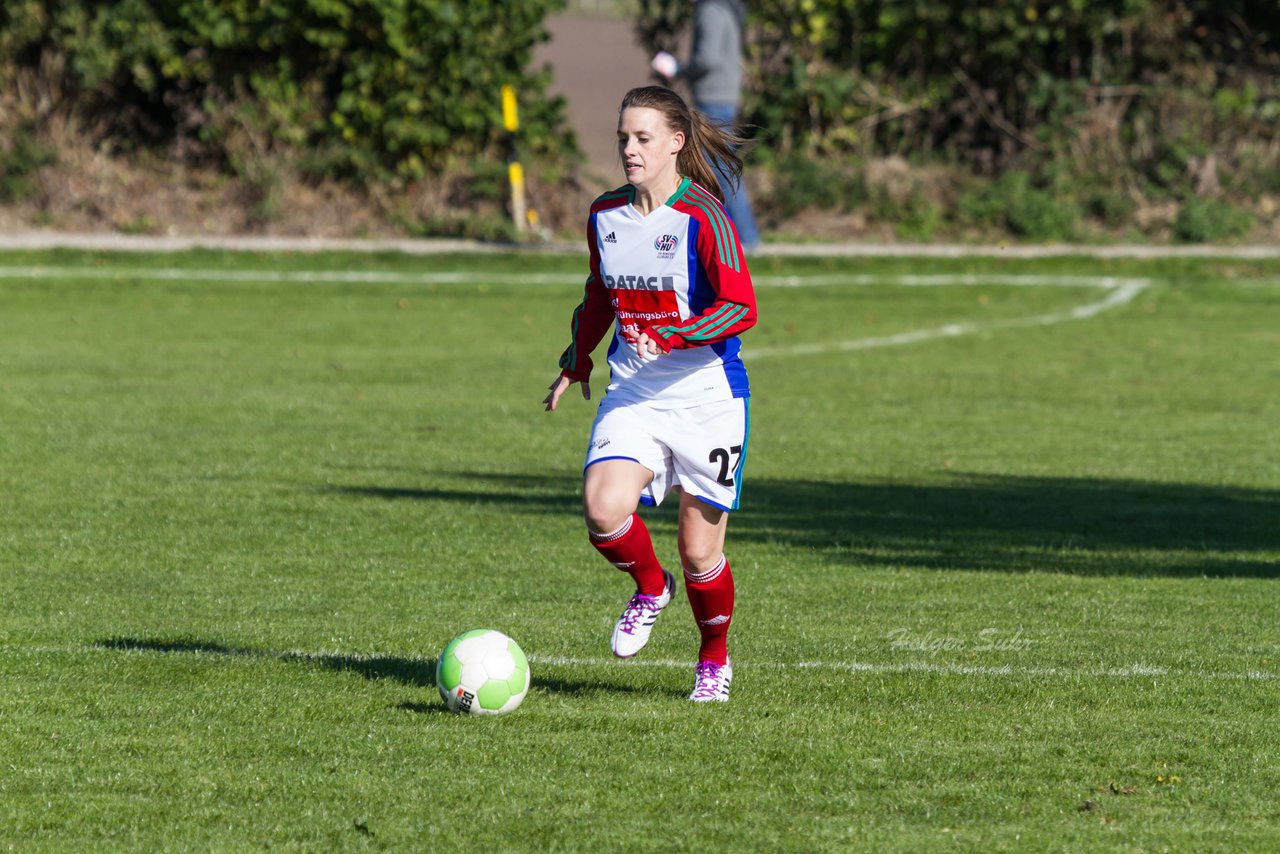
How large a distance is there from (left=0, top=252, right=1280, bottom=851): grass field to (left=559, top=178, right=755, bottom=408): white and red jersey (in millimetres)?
984

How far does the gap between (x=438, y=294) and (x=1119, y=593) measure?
43.5ft

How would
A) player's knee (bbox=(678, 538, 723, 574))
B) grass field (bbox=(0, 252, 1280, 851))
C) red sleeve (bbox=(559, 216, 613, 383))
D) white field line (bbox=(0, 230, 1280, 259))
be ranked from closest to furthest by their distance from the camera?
grass field (bbox=(0, 252, 1280, 851)) < player's knee (bbox=(678, 538, 723, 574)) < red sleeve (bbox=(559, 216, 613, 383)) < white field line (bbox=(0, 230, 1280, 259))

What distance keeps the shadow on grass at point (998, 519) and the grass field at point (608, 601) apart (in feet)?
0.12

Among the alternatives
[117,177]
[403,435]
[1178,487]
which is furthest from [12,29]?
[1178,487]

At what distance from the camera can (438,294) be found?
67.4ft

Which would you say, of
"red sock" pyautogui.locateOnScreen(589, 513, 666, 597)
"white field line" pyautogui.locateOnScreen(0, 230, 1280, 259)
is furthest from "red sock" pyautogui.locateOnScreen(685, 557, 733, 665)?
"white field line" pyautogui.locateOnScreen(0, 230, 1280, 259)

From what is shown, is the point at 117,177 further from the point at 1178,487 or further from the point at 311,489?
the point at 1178,487

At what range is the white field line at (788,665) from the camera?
6422 millimetres

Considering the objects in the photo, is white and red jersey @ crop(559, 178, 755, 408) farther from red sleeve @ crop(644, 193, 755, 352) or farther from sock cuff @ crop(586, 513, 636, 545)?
sock cuff @ crop(586, 513, 636, 545)

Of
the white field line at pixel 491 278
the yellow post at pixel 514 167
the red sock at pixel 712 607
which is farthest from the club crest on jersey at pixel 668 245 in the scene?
the yellow post at pixel 514 167

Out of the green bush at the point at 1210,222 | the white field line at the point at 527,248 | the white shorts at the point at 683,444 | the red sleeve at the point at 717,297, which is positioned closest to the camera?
the red sleeve at the point at 717,297

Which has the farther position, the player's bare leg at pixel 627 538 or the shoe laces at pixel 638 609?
the shoe laces at pixel 638 609

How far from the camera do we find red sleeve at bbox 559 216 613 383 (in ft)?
20.5

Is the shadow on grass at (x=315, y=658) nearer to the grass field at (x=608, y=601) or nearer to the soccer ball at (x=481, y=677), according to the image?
the grass field at (x=608, y=601)
